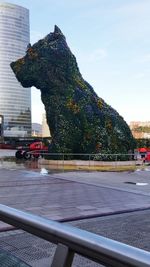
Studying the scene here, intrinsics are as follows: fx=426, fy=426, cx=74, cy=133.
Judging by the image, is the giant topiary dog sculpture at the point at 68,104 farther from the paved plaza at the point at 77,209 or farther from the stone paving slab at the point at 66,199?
the stone paving slab at the point at 66,199

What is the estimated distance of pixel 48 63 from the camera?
25031mm

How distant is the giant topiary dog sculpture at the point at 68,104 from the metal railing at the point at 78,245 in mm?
21660

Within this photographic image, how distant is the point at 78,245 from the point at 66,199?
9218mm

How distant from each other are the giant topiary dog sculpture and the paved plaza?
333 inches

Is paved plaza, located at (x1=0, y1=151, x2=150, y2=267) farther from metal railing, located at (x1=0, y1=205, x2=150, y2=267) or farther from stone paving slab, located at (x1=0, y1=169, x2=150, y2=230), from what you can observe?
metal railing, located at (x1=0, y1=205, x2=150, y2=267)

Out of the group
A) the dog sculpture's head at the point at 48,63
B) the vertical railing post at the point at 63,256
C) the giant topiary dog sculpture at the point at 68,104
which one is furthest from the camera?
the dog sculpture's head at the point at 48,63

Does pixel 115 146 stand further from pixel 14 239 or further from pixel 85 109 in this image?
pixel 14 239

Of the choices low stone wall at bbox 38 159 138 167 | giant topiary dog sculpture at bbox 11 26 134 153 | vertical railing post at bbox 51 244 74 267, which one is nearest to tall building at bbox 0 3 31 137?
giant topiary dog sculpture at bbox 11 26 134 153

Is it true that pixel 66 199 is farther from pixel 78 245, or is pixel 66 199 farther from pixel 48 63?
pixel 48 63

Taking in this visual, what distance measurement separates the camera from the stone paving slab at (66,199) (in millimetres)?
9070

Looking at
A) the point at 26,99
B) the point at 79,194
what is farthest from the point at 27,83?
the point at 26,99

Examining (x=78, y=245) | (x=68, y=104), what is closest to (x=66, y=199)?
(x=78, y=245)

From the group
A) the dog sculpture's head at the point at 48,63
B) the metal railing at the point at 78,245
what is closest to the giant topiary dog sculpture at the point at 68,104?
the dog sculpture's head at the point at 48,63

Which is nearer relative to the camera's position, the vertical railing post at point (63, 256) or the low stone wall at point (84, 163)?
the vertical railing post at point (63, 256)
